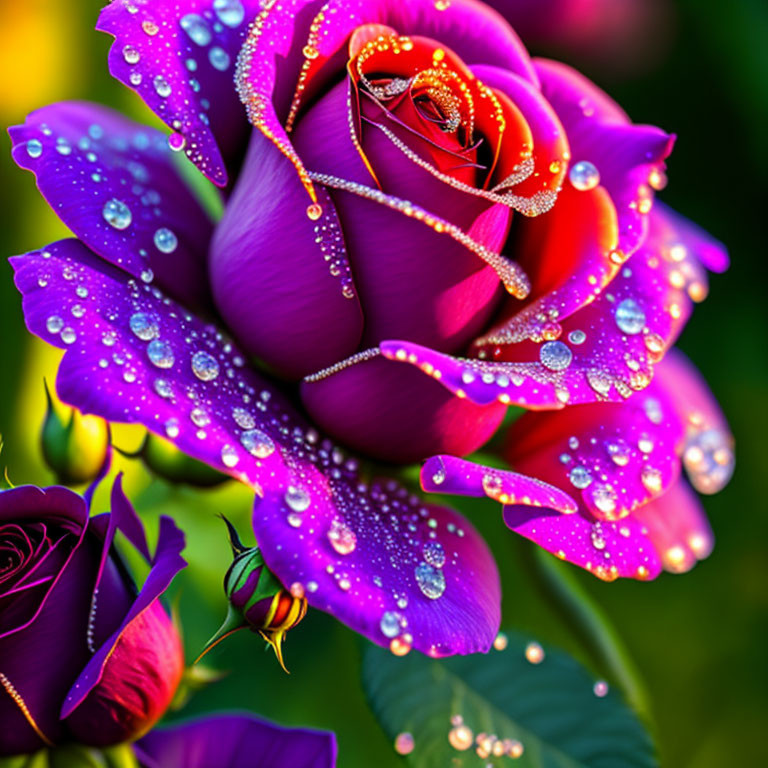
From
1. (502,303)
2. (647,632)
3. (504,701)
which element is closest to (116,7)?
(502,303)

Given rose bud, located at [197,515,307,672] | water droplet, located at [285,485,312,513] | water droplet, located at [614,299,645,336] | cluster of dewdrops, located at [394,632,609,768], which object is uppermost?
water droplet, located at [614,299,645,336]

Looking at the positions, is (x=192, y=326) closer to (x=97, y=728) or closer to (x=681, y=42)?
(x=97, y=728)

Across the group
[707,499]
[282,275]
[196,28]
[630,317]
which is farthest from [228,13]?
[707,499]

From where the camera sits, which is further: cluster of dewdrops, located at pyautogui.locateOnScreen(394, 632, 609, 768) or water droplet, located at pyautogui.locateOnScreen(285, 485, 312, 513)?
cluster of dewdrops, located at pyautogui.locateOnScreen(394, 632, 609, 768)

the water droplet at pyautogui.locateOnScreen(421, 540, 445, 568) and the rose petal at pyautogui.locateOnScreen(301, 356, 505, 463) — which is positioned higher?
the rose petal at pyautogui.locateOnScreen(301, 356, 505, 463)

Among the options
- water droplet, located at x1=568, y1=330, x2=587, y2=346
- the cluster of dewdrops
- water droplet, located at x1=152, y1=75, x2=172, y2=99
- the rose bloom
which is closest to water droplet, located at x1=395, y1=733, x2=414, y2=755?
the cluster of dewdrops

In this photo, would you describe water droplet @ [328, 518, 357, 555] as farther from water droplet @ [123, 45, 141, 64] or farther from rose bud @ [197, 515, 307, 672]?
water droplet @ [123, 45, 141, 64]

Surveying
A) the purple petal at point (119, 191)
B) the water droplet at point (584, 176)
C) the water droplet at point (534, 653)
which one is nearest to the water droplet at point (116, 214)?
the purple petal at point (119, 191)
